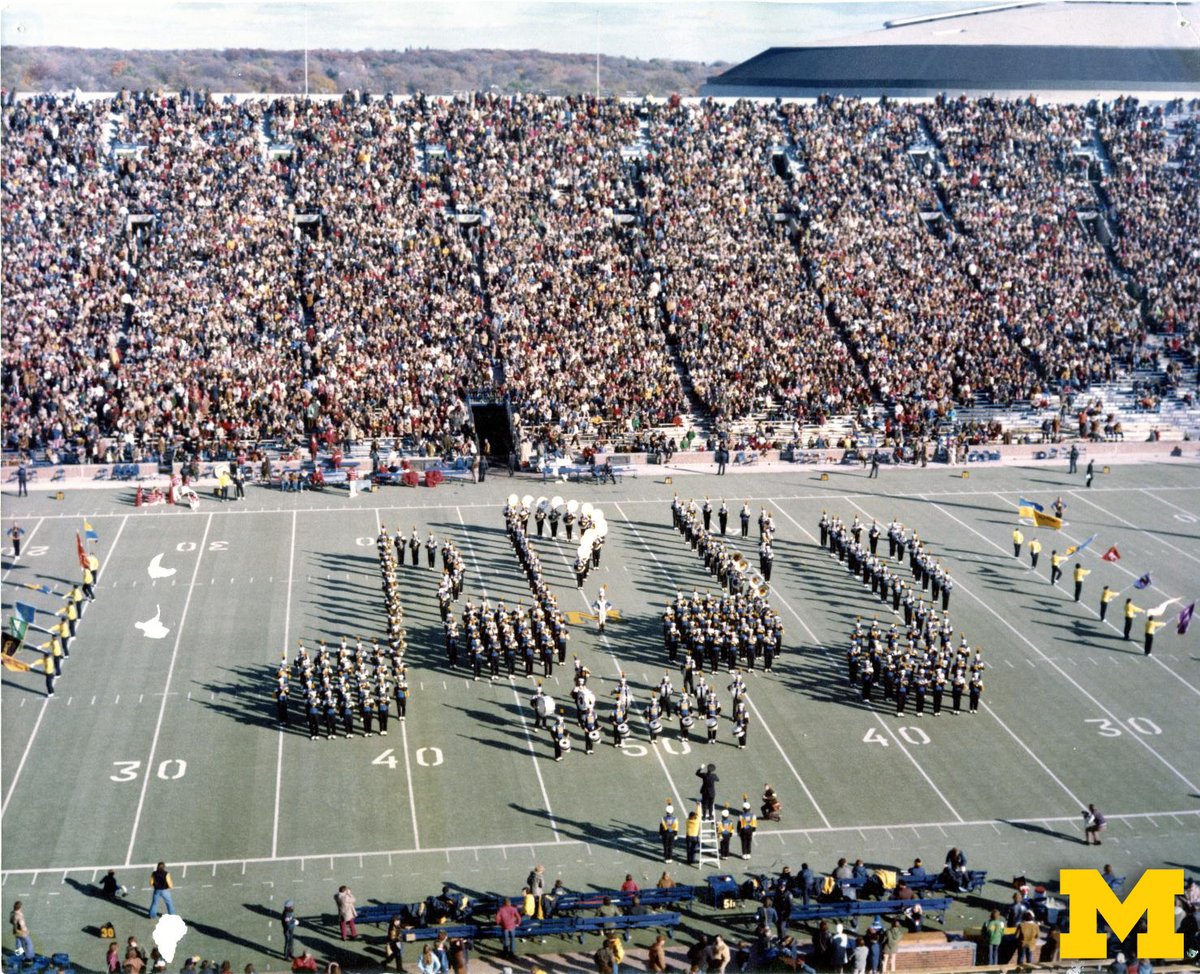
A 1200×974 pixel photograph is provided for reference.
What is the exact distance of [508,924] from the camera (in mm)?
20984

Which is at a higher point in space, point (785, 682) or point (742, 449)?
point (742, 449)

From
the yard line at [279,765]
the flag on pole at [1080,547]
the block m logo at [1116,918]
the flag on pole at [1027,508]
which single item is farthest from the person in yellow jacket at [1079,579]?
the yard line at [279,765]

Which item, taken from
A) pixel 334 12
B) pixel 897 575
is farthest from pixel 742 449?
pixel 334 12

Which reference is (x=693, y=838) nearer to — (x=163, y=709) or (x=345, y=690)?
(x=345, y=690)

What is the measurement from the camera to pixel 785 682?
3064 centimetres

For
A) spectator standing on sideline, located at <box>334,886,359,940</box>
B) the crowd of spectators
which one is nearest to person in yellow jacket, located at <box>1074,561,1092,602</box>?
spectator standing on sideline, located at <box>334,886,359,940</box>

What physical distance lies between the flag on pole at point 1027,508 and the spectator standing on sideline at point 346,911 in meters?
23.1

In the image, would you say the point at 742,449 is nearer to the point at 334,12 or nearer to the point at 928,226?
the point at 928,226

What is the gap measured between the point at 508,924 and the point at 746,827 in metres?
4.37

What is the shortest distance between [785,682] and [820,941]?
10016mm

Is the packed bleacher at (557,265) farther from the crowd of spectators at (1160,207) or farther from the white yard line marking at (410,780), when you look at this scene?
the white yard line marking at (410,780)

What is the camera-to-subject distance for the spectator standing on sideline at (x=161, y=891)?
71.4 ft

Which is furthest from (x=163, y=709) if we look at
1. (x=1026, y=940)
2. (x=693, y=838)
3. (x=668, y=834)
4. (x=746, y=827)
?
(x=1026, y=940)

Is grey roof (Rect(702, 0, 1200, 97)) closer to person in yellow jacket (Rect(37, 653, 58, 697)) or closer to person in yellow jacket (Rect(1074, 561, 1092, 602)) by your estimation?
person in yellow jacket (Rect(1074, 561, 1092, 602))
